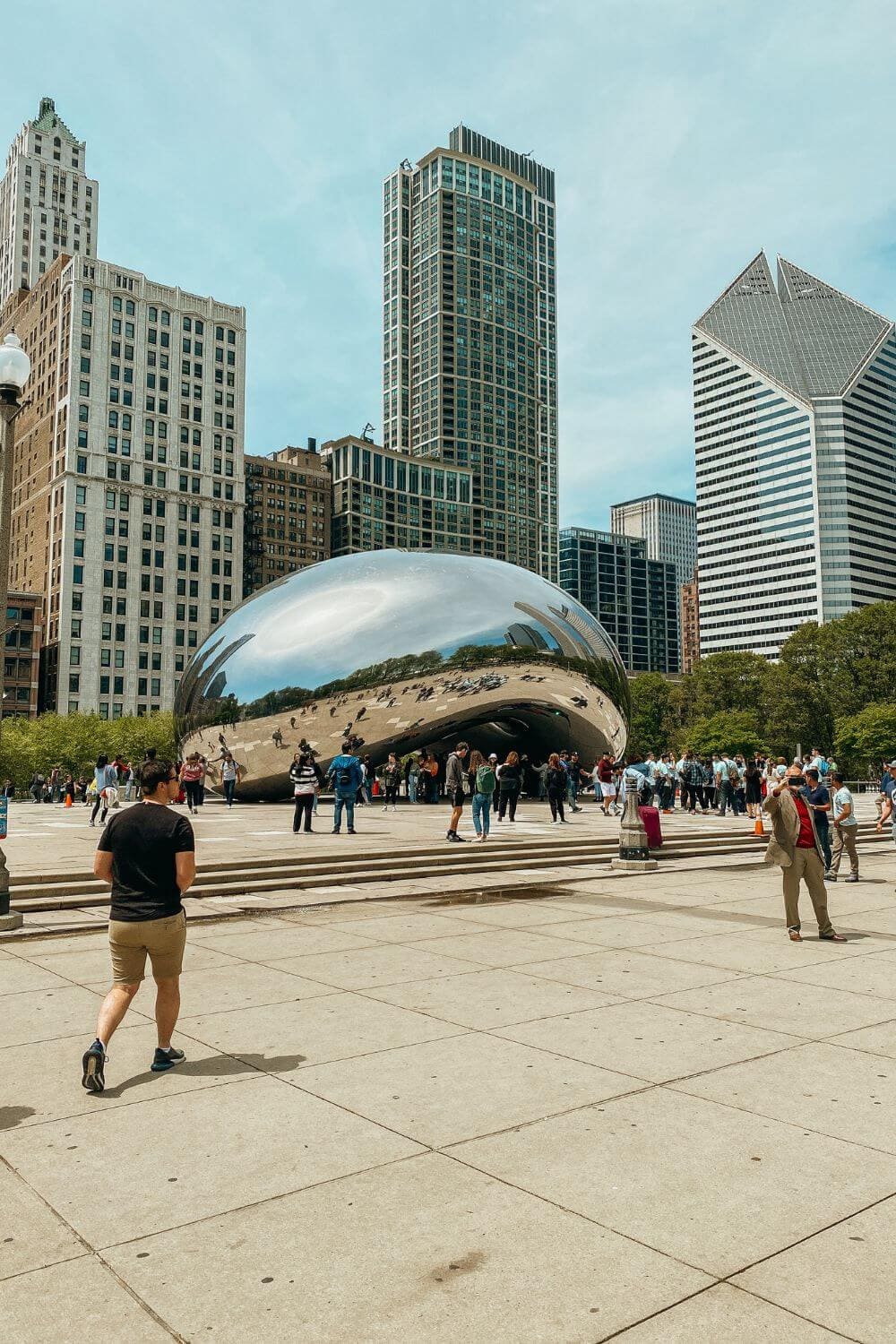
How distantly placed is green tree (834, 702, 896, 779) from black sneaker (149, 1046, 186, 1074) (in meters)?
76.0

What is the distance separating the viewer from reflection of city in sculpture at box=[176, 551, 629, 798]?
25734mm

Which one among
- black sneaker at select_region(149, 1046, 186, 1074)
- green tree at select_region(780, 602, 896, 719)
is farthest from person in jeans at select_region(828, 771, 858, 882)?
green tree at select_region(780, 602, 896, 719)

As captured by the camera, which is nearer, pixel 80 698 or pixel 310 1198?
pixel 310 1198

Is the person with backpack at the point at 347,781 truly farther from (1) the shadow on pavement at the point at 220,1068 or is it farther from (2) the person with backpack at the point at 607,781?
(1) the shadow on pavement at the point at 220,1068

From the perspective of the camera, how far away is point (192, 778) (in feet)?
76.6

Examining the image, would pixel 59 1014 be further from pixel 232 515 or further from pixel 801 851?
pixel 232 515

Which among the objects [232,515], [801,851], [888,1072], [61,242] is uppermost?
[61,242]

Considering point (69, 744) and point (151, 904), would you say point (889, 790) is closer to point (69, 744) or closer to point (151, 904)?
point (151, 904)

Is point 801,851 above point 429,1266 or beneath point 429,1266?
above

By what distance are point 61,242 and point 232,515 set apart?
68796 millimetres

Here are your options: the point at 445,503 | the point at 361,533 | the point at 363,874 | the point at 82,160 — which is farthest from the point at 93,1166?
the point at 82,160

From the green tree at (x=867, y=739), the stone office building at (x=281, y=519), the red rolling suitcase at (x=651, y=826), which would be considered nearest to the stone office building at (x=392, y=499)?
the stone office building at (x=281, y=519)

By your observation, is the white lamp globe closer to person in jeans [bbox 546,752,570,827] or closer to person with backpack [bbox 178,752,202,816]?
person with backpack [bbox 178,752,202,816]

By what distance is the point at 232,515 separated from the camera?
121 metres
